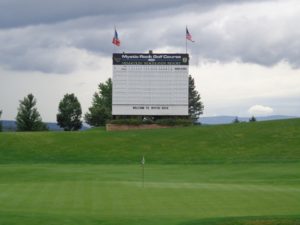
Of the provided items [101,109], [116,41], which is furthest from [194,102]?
[116,41]

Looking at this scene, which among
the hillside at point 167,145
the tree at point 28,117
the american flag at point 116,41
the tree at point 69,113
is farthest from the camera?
the tree at point 69,113

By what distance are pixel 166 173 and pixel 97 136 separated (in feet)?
83.9

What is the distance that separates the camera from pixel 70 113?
352 feet

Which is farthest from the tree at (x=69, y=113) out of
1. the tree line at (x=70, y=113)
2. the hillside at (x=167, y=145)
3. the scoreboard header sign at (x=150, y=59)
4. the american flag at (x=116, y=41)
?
the hillside at (x=167, y=145)

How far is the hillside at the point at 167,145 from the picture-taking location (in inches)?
2051

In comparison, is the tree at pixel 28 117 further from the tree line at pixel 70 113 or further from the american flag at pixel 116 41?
the american flag at pixel 116 41

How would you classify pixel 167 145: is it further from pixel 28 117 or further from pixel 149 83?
pixel 28 117

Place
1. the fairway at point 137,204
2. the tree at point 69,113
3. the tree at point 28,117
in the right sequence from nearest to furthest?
the fairway at point 137,204 → the tree at point 28,117 → the tree at point 69,113

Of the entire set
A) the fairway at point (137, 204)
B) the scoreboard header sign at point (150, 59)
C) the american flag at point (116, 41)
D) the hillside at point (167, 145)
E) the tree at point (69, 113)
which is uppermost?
the american flag at point (116, 41)

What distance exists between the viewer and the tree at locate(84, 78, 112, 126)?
114125 mm

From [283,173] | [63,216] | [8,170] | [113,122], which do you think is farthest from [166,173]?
[113,122]

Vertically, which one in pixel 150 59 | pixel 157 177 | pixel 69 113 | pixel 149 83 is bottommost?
pixel 157 177

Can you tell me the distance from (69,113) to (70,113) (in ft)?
→ 0.58

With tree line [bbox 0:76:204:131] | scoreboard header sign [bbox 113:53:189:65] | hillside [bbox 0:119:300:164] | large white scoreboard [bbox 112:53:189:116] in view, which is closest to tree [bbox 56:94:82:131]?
tree line [bbox 0:76:204:131]
